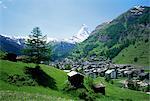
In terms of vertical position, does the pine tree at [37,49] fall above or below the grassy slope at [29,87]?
above

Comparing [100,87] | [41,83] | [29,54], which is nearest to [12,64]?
[29,54]

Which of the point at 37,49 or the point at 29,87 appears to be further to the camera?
the point at 37,49

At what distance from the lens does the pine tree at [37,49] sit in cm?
8419

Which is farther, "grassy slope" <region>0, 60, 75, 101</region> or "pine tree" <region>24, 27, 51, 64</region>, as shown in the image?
"pine tree" <region>24, 27, 51, 64</region>

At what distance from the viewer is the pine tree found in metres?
84.2

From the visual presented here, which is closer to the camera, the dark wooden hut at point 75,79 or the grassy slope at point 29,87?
the grassy slope at point 29,87

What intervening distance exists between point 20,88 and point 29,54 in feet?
54.8

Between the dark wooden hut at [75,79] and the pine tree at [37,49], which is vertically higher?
the pine tree at [37,49]

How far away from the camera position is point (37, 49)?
8469 centimetres

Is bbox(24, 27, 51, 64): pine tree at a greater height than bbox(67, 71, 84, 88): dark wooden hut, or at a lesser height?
greater

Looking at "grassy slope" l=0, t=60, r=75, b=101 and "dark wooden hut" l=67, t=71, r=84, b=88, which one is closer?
"grassy slope" l=0, t=60, r=75, b=101

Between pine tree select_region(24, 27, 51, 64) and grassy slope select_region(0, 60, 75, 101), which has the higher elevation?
pine tree select_region(24, 27, 51, 64)

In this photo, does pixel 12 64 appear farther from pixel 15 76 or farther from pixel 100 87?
pixel 100 87

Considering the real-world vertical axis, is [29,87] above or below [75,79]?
below
